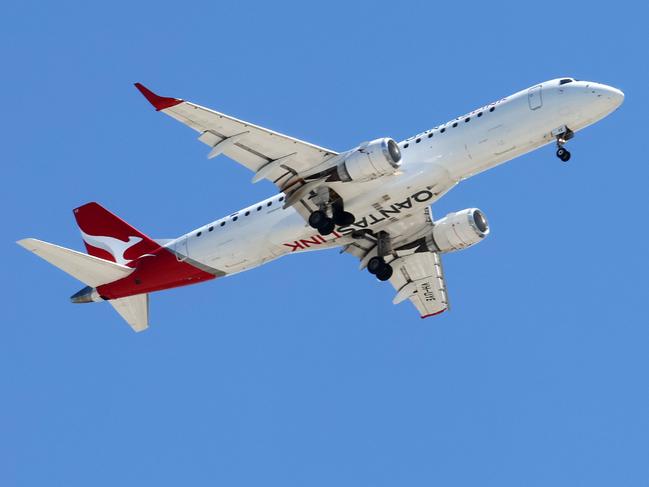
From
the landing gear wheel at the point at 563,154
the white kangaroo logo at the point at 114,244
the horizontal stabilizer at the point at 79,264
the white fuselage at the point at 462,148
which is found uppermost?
the white kangaroo logo at the point at 114,244

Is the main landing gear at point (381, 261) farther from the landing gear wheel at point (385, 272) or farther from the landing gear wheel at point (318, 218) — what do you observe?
the landing gear wheel at point (318, 218)

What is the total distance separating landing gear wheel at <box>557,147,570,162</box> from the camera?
4700 cm

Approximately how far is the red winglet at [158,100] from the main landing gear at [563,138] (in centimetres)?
1426

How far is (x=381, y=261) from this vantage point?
53.0 m

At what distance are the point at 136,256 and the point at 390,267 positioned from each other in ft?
36.0

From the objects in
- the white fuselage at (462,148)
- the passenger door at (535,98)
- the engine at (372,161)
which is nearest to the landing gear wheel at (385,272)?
the white fuselage at (462,148)

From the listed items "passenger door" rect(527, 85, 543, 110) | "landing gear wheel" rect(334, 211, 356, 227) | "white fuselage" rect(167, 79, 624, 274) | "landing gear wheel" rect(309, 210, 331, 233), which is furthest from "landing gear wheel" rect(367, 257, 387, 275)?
"passenger door" rect(527, 85, 543, 110)

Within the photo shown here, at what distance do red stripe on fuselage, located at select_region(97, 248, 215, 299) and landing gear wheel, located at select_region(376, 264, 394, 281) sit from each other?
23.3 ft

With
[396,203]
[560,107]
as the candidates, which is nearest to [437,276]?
[396,203]

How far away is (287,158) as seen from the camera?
47750 millimetres

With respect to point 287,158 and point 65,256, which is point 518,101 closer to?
point 287,158

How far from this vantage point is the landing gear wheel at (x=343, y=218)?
159 feet

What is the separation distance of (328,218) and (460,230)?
6.78 metres

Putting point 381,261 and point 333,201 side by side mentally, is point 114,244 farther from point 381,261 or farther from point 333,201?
point 381,261
